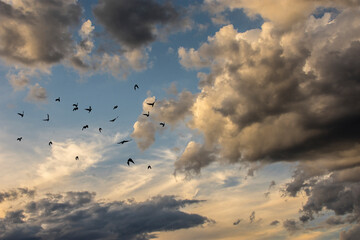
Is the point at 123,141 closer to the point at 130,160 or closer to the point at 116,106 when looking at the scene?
the point at 130,160

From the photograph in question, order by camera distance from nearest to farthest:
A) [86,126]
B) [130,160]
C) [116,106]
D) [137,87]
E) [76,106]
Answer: [130,160], [116,106], [137,87], [86,126], [76,106]

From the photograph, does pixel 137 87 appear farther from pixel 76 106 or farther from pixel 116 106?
pixel 76 106

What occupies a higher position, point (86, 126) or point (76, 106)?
point (76, 106)

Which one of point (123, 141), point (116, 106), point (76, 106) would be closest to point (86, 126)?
point (76, 106)

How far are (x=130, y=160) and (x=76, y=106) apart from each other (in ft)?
144

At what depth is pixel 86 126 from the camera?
87.2 m

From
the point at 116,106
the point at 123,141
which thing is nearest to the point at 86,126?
the point at 116,106

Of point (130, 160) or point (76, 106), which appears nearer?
point (130, 160)

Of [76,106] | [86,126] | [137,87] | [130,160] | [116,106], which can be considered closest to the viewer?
[130,160]

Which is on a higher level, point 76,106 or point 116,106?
point 76,106

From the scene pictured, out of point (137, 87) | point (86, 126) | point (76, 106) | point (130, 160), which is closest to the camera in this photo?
point (130, 160)

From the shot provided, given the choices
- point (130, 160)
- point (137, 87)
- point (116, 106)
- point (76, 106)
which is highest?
point (76, 106)

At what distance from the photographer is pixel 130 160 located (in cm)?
6000

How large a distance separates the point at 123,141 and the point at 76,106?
1660 inches
